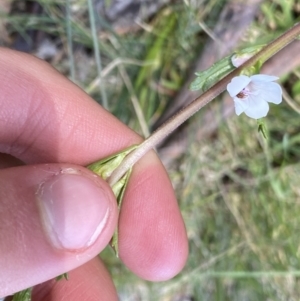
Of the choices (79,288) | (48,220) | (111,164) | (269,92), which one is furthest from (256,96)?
(79,288)

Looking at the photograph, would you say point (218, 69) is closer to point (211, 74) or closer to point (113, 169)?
point (211, 74)

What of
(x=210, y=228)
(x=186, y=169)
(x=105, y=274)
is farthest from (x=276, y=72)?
(x=105, y=274)

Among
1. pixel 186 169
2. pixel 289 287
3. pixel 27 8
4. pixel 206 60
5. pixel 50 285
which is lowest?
pixel 289 287

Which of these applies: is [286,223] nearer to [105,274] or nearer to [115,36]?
[105,274]

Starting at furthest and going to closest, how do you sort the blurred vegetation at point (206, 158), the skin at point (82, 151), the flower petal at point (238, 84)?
1. the blurred vegetation at point (206, 158)
2. the skin at point (82, 151)
3. the flower petal at point (238, 84)

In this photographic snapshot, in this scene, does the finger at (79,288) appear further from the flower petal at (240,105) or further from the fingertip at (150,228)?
the flower petal at (240,105)

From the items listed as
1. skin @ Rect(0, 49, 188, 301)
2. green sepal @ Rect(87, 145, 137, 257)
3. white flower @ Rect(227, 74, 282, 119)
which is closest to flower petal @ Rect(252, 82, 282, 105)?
white flower @ Rect(227, 74, 282, 119)

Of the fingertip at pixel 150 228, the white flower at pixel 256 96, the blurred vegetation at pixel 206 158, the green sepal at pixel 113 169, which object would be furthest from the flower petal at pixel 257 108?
the blurred vegetation at pixel 206 158
